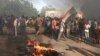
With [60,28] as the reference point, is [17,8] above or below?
above

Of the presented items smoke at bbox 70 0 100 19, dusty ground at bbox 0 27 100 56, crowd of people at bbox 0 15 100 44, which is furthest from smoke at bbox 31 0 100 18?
dusty ground at bbox 0 27 100 56

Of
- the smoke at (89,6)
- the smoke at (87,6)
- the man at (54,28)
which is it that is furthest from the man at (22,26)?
the smoke at (89,6)

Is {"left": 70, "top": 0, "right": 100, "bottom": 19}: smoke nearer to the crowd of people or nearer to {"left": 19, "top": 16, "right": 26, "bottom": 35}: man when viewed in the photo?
the crowd of people

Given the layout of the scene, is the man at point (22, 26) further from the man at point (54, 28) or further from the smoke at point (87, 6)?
the smoke at point (87, 6)

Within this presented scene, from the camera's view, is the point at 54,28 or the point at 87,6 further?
the point at 87,6

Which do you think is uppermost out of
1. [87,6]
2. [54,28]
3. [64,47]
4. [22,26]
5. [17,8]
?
[17,8]

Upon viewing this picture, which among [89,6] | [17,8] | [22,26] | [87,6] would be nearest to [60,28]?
[22,26]

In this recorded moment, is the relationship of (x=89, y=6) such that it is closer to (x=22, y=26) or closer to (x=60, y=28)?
(x=22, y=26)

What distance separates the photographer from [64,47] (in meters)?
16.8

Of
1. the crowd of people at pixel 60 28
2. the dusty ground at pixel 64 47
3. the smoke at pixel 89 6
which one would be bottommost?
the dusty ground at pixel 64 47

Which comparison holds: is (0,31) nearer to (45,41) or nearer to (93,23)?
(45,41)

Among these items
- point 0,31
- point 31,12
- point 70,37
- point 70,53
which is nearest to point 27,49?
point 70,53

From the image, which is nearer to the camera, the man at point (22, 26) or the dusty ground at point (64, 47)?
the dusty ground at point (64, 47)

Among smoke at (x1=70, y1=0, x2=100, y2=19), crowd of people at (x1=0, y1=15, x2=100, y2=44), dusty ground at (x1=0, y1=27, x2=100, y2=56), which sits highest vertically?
smoke at (x1=70, y1=0, x2=100, y2=19)
